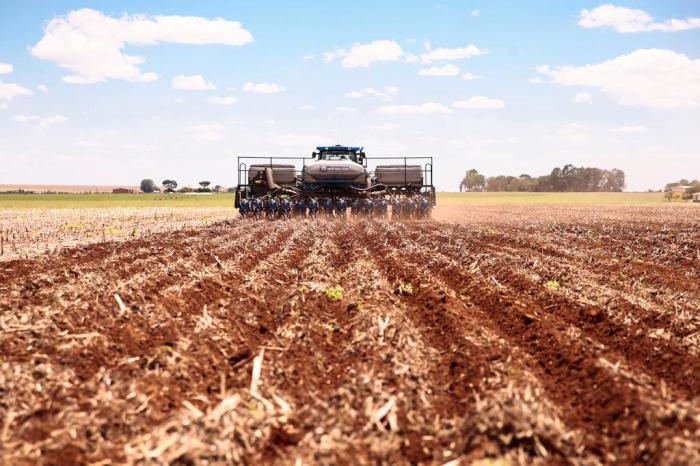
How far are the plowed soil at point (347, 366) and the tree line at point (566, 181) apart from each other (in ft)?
424

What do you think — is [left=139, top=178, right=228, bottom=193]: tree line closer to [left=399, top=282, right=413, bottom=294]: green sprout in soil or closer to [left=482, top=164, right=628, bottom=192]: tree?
[left=482, top=164, right=628, bottom=192]: tree

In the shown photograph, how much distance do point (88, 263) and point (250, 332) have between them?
24.7 ft

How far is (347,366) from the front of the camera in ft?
22.0

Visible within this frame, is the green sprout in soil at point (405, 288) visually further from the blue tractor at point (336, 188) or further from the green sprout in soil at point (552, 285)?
the blue tractor at point (336, 188)

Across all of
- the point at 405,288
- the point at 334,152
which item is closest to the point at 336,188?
the point at 334,152

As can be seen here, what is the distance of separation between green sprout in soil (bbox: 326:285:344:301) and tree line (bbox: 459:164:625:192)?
13095 centimetres

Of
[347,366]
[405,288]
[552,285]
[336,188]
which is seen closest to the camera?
[347,366]

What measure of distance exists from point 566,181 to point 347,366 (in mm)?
140073

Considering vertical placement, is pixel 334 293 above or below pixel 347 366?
above

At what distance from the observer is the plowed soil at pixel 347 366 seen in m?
4.77

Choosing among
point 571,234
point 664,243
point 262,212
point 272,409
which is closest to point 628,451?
point 272,409

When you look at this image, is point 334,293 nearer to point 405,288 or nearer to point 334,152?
point 405,288

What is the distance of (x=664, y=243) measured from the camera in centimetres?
2006

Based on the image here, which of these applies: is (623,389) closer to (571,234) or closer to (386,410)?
(386,410)
